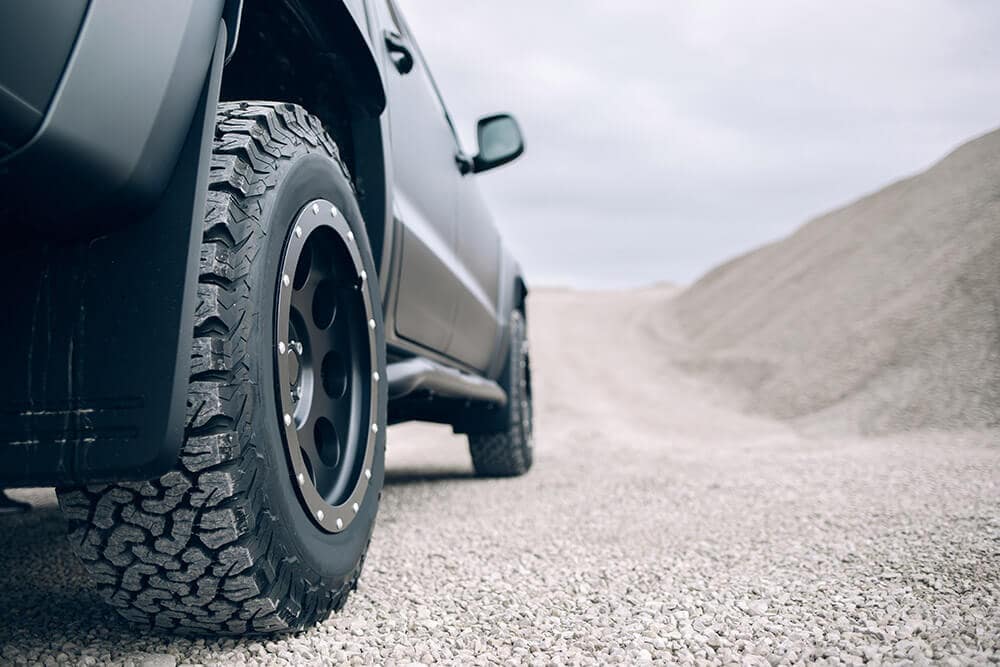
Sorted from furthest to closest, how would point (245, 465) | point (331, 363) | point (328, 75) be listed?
point (328, 75), point (331, 363), point (245, 465)

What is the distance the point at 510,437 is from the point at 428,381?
72.3 inches

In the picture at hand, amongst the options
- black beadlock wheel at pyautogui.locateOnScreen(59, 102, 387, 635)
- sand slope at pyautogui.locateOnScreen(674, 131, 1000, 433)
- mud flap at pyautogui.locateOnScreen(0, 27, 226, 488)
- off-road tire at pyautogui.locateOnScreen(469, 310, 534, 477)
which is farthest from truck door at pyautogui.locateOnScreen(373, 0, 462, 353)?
sand slope at pyautogui.locateOnScreen(674, 131, 1000, 433)

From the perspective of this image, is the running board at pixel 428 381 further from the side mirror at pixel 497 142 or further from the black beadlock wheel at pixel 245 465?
the side mirror at pixel 497 142

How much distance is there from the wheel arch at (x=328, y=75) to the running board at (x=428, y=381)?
0.92 ft

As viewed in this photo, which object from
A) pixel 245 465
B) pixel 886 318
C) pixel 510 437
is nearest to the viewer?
pixel 245 465

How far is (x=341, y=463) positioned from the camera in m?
1.54

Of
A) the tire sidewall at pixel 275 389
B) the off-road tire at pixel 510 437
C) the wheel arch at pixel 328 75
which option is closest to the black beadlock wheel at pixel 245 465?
the tire sidewall at pixel 275 389

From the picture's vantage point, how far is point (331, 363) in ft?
5.30

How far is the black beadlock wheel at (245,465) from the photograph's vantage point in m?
1.11

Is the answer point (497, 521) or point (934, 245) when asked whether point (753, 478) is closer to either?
point (497, 521)

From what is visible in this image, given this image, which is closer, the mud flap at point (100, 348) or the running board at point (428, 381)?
the mud flap at point (100, 348)

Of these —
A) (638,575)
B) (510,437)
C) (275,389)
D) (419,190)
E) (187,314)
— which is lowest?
(638,575)

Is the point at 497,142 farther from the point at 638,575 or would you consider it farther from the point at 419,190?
the point at 638,575

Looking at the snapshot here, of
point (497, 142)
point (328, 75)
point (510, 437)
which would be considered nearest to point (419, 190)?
point (328, 75)
